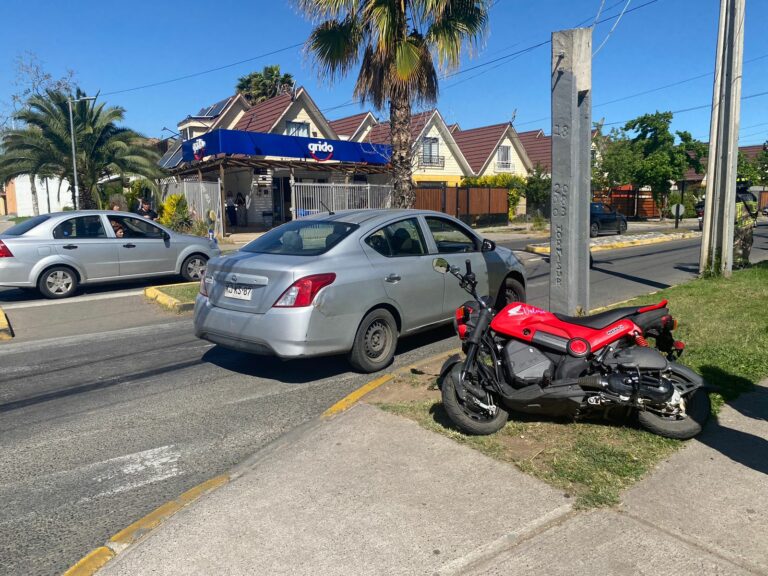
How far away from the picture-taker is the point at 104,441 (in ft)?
15.3

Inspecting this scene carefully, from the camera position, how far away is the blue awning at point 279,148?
938 inches

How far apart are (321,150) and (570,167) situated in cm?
2199

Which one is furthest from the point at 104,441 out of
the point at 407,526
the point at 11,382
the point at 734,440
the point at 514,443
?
the point at 734,440

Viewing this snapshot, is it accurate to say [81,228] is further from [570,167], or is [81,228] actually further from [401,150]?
[570,167]

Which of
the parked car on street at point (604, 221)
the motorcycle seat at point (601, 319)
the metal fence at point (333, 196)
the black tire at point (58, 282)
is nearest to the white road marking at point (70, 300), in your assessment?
the black tire at point (58, 282)

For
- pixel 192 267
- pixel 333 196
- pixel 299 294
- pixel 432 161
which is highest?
pixel 432 161

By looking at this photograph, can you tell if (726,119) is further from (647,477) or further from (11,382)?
(11,382)

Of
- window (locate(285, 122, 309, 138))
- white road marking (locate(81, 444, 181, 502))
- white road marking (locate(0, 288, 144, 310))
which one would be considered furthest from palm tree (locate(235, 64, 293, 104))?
white road marking (locate(81, 444, 181, 502))

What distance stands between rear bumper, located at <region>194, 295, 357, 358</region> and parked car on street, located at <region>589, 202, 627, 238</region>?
917 inches

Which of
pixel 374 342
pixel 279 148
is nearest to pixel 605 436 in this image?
pixel 374 342

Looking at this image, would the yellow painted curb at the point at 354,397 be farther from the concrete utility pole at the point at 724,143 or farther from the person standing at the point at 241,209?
the person standing at the point at 241,209

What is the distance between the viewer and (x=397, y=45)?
12992 millimetres

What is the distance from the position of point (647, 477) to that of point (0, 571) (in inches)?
137

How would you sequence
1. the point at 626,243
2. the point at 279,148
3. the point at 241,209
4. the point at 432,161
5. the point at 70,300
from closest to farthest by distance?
1. the point at 70,300
2. the point at 626,243
3. the point at 279,148
4. the point at 241,209
5. the point at 432,161
